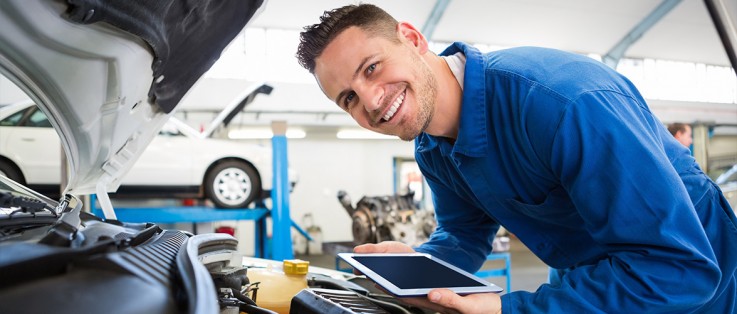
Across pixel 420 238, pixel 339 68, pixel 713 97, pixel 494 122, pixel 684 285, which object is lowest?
pixel 420 238

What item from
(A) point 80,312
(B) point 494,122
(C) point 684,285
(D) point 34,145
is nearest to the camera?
(A) point 80,312

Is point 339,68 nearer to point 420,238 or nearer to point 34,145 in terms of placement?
point 420,238

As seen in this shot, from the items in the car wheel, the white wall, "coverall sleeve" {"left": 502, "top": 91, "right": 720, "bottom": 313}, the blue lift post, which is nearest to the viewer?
"coverall sleeve" {"left": 502, "top": 91, "right": 720, "bottom": 313}

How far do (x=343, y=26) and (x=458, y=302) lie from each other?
73 centimetres

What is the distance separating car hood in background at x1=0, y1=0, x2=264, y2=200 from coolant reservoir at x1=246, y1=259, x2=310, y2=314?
630 millimetres

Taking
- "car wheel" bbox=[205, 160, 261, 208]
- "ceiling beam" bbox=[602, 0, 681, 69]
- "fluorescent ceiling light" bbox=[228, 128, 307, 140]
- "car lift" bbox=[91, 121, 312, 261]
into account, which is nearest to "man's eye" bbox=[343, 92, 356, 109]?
"car lift" bbox=[91, 121, 312, 261]

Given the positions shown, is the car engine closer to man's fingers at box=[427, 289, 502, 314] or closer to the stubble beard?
man's fingers at box=[427, 289, 502, 314]

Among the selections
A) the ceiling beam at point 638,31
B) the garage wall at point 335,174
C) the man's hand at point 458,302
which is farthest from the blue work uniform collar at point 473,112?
the ceiling beam at point 638,31

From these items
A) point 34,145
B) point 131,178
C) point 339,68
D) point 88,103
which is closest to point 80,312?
point 339,68

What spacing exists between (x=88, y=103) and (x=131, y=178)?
123 inches

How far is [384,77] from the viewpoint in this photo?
120cm

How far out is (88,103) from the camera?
4.25ft

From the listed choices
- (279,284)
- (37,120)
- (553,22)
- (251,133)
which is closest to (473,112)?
(279,284)

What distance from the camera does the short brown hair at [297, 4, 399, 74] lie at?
49.1 inches
